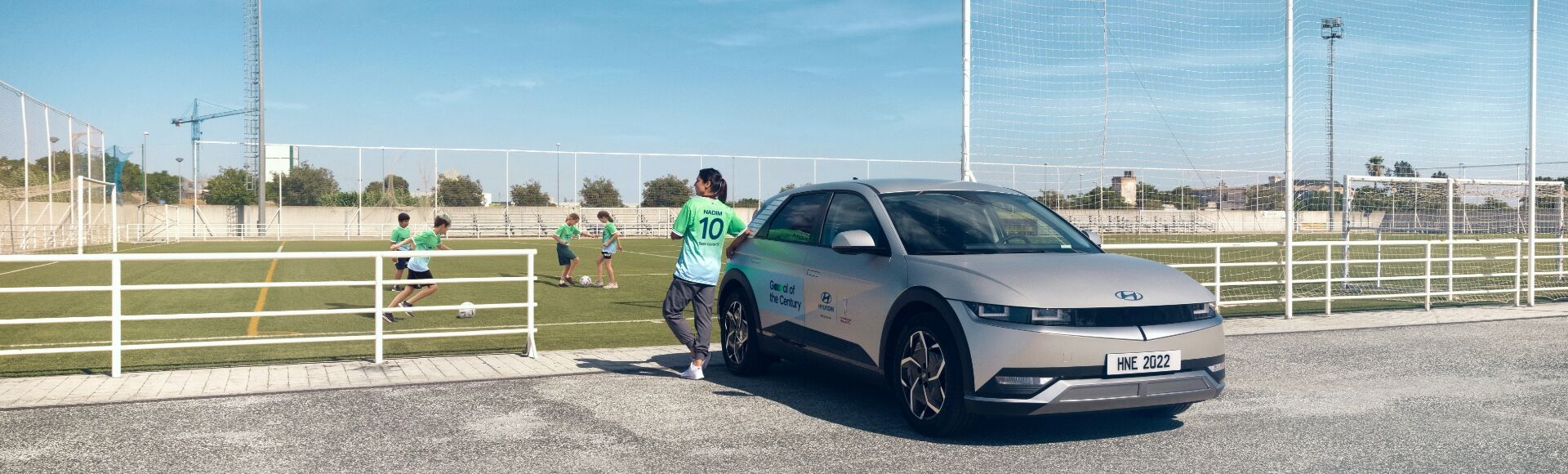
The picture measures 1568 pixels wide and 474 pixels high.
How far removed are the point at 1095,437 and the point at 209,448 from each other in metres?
4.60

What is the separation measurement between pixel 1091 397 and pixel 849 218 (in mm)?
2152

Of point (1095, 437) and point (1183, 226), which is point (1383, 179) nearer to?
point (1183, 226)

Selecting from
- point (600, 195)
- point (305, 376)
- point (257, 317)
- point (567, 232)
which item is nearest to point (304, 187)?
point (600, 195)

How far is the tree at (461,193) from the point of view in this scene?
194ft

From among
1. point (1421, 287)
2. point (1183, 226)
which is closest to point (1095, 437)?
point (1183, 226)

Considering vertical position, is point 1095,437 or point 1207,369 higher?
A: point 1207,369

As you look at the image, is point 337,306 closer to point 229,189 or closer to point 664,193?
point 664,193

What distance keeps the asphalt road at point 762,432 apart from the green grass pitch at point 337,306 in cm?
292

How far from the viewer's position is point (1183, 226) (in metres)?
18.2

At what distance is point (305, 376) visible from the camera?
7965 millimetres

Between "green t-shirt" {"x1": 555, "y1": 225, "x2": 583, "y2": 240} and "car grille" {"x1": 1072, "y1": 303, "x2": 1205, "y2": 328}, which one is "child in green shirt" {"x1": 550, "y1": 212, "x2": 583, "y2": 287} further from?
"car grille" {"x1": 1072, "y1": 303, "x2": 1205, "y2": 328}

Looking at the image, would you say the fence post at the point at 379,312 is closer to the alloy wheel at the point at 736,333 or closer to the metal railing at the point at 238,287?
the metal railing at the point at 238,287

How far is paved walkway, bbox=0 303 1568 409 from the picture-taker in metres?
7.11

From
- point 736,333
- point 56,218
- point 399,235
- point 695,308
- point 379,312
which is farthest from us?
point 56,218
